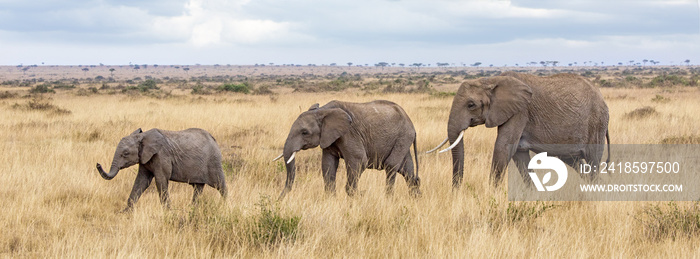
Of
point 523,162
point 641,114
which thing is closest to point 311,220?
point 523,162

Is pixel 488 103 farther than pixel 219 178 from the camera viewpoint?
Yes

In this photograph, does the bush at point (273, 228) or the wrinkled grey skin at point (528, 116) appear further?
the wrinkled grey skin at point (528, 116)

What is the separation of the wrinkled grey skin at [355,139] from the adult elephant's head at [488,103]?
63 cm

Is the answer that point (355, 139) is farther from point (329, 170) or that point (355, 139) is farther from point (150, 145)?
point (150, 145)

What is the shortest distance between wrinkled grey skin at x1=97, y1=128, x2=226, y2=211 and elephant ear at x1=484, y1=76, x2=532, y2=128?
3.20 meters

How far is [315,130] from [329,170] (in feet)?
1.80

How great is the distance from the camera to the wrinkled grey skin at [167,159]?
6238mm

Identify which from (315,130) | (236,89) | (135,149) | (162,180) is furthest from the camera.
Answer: (236,89)

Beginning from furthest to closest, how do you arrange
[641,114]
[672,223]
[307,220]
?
[641,114], [307,220], [672,223]

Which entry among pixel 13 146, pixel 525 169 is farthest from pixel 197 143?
pixel 13 146

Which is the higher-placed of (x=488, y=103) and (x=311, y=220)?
(x=488, y=103)

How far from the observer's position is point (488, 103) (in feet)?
23.6

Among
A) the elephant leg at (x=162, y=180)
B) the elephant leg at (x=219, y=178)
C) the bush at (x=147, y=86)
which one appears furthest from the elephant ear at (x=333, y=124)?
the bush at (x=147, y=86)

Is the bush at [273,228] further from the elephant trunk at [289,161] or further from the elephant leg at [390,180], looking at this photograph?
the elephant leg at [390,180]
